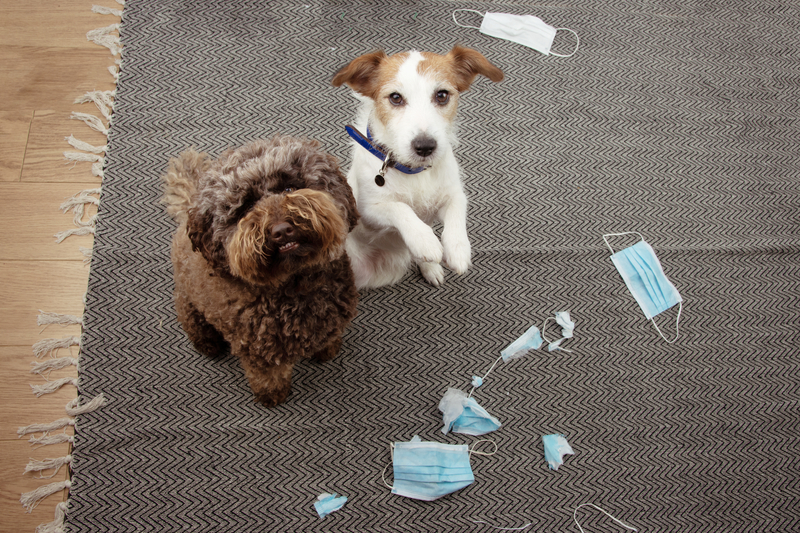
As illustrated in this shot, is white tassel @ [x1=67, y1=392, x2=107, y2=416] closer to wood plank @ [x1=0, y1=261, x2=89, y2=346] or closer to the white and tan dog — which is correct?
wood plank @ [x1=0, y1=261, x2=89, y2=346]

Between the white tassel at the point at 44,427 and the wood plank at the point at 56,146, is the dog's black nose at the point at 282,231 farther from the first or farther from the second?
the wood plank at the point at 56,146

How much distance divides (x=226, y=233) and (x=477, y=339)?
122cm

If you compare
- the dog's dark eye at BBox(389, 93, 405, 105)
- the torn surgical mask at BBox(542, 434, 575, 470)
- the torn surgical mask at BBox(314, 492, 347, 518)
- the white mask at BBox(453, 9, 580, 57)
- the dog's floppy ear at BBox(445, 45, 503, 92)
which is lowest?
the torn surgical mask at BBox(314, 492, 347, 518)

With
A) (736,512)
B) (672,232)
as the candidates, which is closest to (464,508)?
(736,512)

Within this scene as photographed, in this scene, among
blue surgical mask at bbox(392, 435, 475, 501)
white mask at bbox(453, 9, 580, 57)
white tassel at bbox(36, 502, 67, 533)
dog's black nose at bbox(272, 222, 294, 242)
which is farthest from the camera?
white mask at bbox(453, 9, 580, 57)

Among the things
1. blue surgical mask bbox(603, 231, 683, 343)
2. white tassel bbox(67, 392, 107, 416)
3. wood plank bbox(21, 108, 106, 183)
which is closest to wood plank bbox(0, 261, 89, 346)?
white tassel bbox(67, 392, 107, 416)

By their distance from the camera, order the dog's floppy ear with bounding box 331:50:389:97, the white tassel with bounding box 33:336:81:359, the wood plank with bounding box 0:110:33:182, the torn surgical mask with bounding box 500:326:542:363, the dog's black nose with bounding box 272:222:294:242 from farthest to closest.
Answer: the wood plank with bounding box 0:110:33:182, the torn surgical mask with bounding box 500:326:542:363, the white tassel with bounding box 33:336:81:359, the dog's floppy ear with bounding box 331:50:389:97, the dog's black nose with bounding box 272:222:294:242

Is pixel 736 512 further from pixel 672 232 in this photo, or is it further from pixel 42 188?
pixel 42 188

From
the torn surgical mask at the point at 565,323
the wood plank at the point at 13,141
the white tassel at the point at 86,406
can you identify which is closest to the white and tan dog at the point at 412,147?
the torn surgical mask at the point at 565,323

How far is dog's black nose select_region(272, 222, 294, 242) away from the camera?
1.22 metres

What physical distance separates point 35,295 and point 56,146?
0.74 metres

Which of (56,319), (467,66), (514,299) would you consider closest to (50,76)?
(56,319)

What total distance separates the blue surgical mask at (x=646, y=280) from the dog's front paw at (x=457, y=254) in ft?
3.34

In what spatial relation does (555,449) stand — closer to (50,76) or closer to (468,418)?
(468,418)
